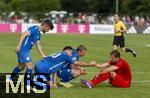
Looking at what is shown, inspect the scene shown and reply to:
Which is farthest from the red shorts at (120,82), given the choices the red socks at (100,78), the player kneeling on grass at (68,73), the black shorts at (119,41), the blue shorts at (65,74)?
the black shorts at (119,41)

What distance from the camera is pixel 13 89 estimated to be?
13328 millimetres

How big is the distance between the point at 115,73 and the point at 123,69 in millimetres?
226

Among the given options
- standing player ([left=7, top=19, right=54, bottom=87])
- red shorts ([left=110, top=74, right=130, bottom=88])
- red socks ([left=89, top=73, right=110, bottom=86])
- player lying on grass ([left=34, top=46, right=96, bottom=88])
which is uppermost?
standing player ([left=7, top=19, right=54, bottom=87])

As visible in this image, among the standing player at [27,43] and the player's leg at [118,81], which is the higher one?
the standing player at [27,43]

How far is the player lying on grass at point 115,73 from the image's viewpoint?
14841 mm

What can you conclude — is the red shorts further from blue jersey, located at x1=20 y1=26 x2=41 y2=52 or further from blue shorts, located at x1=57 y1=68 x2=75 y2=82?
blue jersey, located at x1=20 y1=26 x2=41 y2=52

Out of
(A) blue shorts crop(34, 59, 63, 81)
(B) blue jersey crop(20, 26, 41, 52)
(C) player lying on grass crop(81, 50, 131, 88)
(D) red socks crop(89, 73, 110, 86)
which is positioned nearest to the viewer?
(B) blue jersey crop(20, 26, 41, 52)

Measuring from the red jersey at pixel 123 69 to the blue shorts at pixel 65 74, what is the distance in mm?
1067

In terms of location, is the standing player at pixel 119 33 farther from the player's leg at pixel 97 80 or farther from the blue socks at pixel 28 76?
the blue socks at pixel 28 76

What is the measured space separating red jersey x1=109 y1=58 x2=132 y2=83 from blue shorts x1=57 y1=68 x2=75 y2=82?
1067 millimetres

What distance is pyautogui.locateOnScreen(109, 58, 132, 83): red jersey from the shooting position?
14966mm

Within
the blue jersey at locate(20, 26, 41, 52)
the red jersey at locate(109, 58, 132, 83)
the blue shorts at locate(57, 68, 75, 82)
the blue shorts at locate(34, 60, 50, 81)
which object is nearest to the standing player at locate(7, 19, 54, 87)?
the blue jersey at locate(20, 26, 41, 52)

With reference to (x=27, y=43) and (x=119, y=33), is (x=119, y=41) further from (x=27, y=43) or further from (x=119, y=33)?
(x=27, y=43)

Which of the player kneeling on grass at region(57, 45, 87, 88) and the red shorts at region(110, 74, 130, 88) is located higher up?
the player kneeling on grass at region(57, 45, 87, 88)
